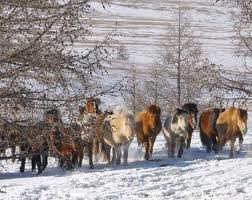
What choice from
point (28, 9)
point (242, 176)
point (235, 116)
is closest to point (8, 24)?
point (28, 9)

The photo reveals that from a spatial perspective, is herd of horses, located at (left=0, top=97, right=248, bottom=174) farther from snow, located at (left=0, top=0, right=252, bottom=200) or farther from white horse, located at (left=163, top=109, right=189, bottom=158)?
snow, located at (left=0, top=0, right=252, bottom=200)

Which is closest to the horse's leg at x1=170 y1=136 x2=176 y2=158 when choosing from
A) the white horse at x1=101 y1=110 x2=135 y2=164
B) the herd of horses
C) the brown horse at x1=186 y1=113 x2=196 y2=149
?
the herd of horses

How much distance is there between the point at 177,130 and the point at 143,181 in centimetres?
427

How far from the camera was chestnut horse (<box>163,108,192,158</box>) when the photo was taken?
17.8 meters

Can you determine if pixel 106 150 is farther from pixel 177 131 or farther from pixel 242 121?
pixel 242 121

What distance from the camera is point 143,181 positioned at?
1396cm

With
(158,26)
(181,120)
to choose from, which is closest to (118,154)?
(181,120)

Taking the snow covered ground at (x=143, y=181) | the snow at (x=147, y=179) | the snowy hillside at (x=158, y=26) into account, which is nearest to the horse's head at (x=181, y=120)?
the snow at (x=147, y=179)

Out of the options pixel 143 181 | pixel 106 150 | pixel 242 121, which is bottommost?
pixel 143 181

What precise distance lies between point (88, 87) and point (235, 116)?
12651 millimetres

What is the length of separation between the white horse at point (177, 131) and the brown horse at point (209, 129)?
1191mm

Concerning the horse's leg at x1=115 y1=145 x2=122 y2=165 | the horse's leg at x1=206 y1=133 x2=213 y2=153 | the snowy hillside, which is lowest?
the horse's leg at x1=115 y1=145 x2=122 y2=165

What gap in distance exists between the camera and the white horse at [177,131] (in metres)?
17.8

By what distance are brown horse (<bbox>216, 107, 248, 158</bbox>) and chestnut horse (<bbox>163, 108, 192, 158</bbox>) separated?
1075 mm
